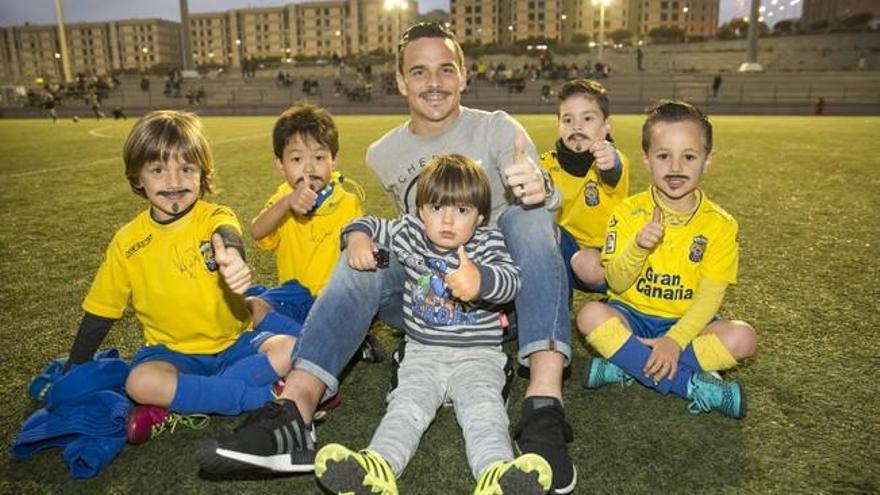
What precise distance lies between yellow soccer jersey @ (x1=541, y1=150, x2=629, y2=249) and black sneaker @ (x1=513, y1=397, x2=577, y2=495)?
2.17 m

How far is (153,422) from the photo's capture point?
275 cm

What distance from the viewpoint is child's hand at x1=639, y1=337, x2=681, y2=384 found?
2.97 meters

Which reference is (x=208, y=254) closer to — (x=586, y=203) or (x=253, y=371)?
(x=253, y=371)

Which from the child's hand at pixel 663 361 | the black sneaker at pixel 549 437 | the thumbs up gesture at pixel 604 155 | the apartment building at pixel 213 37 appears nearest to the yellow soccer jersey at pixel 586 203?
the thumbs up gesture at pixel 604 155

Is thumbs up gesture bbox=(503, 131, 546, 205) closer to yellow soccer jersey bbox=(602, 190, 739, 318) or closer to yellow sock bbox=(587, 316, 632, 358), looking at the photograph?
yellow soccer jersey bbox=(602, 190, 739, 318)

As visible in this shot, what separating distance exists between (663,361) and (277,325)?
197 centimetres

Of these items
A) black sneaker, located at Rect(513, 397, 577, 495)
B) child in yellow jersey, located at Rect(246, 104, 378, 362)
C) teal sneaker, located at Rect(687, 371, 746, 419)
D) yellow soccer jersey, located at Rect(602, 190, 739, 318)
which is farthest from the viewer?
child in yellow jersey, located at Rect(246, 104, 378, 362)

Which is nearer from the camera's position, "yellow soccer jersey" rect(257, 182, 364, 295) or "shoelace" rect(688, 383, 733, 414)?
"shoelace" rect(688, 383, 733, 414)

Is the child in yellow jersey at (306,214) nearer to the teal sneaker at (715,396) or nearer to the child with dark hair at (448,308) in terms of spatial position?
the child with dark hair at (448,308)

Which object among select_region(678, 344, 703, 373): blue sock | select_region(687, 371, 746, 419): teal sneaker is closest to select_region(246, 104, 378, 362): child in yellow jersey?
select_region(678, 344, 703, 373): blue sock

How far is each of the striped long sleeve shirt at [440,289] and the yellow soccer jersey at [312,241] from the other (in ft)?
3.22

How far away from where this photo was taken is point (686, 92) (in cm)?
4447

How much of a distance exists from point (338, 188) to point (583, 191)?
1.76m

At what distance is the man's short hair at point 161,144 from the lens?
120 inches
